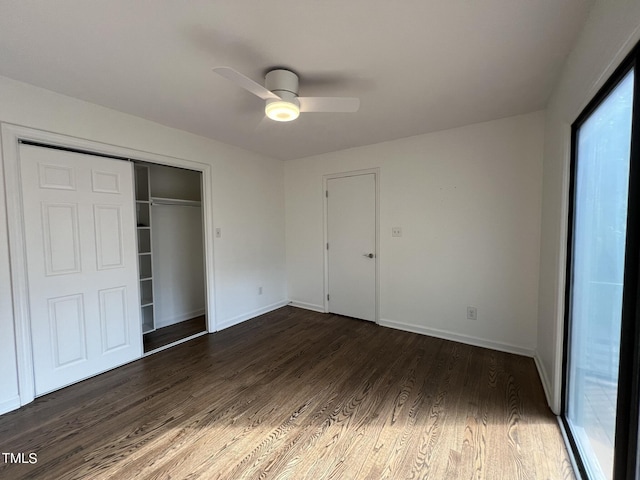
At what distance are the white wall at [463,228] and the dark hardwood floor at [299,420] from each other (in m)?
0.45

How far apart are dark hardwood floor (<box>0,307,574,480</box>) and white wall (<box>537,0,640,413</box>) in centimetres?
41

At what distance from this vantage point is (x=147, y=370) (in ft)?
8.18

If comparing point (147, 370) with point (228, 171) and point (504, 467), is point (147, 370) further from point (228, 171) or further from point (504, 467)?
point (504, 467)

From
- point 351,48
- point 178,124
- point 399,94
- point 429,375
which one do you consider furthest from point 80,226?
point 429,375

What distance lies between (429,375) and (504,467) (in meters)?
0.91

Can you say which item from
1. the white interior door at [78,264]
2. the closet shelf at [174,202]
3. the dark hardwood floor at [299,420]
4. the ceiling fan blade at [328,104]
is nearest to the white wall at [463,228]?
the dark hardwood floor at [299,420]

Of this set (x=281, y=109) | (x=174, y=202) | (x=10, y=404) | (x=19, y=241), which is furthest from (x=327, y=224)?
(x=10, y=404)

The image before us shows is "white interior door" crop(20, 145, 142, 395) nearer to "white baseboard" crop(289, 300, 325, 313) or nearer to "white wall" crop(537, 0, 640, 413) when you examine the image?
"white baseboard" crop(289, 300, 325, 313)

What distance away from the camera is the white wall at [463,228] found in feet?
8.56

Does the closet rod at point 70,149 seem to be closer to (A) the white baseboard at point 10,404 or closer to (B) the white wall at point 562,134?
(A) the white baseboard at point 10,404

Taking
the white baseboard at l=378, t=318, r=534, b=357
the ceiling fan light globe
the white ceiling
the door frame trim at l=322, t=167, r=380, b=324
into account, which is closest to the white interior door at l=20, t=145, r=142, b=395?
the white ceiling

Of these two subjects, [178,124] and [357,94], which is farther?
[178,124]

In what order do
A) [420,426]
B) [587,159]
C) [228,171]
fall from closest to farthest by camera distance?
1. [587,159]
2. [420,426]
3. [228,171]

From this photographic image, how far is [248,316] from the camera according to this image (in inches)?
150
